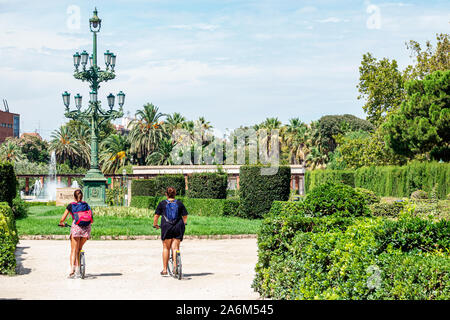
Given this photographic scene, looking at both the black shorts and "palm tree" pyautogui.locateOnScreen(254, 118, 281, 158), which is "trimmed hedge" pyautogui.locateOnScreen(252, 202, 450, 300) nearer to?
the black shorts

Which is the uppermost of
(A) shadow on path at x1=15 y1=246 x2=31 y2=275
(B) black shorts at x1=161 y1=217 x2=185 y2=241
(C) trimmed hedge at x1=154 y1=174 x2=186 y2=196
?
(C) trimmed hedge at x1=154 y1=174 x2=186 y2=196

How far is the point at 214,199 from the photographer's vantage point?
97.8 feet

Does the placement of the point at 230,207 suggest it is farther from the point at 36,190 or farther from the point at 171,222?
the point at 36,190

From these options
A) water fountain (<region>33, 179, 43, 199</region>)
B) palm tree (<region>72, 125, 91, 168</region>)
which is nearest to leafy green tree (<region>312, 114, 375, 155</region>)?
palm tree (<region>72, 125, 91, 168</region>)

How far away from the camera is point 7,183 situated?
24.4 meters

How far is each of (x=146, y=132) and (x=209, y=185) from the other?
158 feet

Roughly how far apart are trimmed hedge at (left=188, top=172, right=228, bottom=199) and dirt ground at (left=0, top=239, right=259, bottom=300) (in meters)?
14.5

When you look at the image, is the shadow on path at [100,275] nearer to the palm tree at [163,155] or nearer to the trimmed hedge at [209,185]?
the trimmed hedge at [209,185]

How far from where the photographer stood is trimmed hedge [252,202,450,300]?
5727mm

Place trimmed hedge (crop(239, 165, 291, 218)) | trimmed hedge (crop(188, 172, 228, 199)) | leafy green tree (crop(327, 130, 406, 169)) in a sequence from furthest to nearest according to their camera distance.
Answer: leafy green tree (crop(327, 130, 406, 169)), trimmed hedge (crop(188, 172, 228, 199)), trimmed hedge (crop(239, 165, 291, 218))

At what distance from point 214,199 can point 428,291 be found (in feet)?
79.9

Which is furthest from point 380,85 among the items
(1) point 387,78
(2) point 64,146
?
(2) point 64,146
